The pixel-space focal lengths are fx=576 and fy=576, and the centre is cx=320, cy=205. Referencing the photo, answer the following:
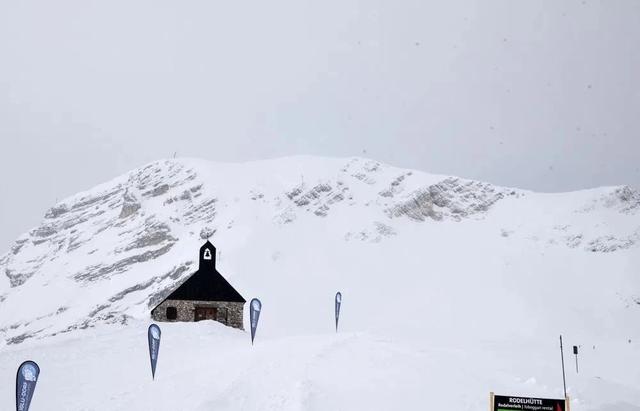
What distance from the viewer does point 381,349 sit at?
67.2 feet

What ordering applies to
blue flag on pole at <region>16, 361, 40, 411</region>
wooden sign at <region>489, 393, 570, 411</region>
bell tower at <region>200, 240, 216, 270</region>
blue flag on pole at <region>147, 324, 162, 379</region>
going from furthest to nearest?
bell tower at <region>200, 240, 216, 270</region>
blue flag on pole at <region>147, 324, 162, 379</region>
blue flag on pole at <region>16, 361, 40, 411</region>
wooden sign at <region>489, 393, 570, 411</region>

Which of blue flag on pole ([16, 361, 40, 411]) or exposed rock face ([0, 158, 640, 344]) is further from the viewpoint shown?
exposed rock face ([0, 158, 640, 344])

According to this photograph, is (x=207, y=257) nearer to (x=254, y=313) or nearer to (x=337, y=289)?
(x=254, y=313)

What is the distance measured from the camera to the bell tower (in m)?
37.4

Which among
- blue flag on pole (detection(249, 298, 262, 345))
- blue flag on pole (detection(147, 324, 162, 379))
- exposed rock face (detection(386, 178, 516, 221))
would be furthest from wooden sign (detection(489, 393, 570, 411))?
exposed rock face (detection(386, 178, 516, 221))

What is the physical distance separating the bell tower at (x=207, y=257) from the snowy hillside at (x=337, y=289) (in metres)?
6.06

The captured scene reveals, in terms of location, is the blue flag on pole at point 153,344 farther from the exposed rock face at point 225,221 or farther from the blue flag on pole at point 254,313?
the exposed rock face at point 225,221

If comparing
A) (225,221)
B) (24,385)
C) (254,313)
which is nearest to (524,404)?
(24,385)

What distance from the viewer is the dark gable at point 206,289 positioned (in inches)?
1433

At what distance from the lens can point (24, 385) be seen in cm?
1352

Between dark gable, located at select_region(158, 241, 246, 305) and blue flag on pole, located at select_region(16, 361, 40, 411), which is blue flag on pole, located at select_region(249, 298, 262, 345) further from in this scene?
blue flag on pole, located at select_region(16, 361, 40, 411)

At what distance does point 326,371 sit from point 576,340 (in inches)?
1938

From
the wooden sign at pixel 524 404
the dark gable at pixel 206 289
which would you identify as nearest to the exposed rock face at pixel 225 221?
the dark gable at pixel 206 289

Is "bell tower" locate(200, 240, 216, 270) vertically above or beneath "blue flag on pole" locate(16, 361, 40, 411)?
above
